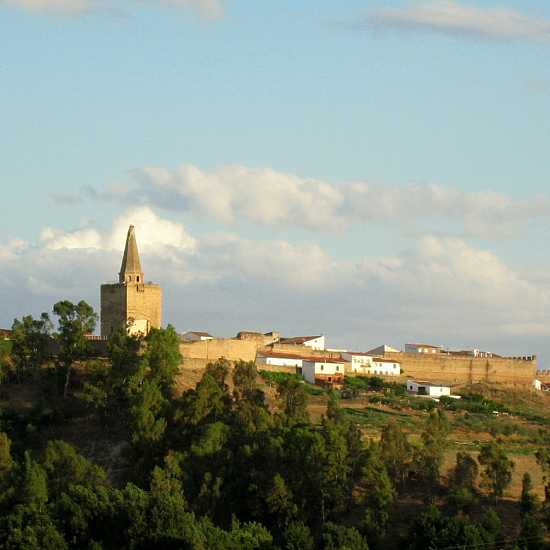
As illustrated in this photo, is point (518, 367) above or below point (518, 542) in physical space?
above

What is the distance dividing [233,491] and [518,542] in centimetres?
1020

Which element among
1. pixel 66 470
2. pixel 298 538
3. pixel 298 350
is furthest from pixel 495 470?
pixel 298 350

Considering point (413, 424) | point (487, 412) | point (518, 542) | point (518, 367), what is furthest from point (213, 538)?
point (518, 367)

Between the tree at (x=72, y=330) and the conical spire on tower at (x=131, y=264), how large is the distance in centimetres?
473

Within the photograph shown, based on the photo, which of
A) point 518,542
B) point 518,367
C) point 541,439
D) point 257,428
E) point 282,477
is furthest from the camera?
point 518,367

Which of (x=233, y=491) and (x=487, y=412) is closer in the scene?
(x=233, y=491)

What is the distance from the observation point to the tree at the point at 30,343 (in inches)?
2511

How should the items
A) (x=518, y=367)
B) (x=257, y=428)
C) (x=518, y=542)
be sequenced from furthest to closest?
(x=518, y=367) → (x=257, y=428) → (x=518, y=542)

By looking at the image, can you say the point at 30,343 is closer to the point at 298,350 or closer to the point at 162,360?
the point at 162,360

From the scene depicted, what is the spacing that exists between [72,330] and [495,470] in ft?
66.6

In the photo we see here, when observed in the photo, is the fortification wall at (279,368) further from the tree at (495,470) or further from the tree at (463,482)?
the tree at (495,470)

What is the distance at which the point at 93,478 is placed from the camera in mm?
53062

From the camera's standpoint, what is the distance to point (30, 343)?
64000mm

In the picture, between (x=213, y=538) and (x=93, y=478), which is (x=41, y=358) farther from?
(x=213, y=538)
